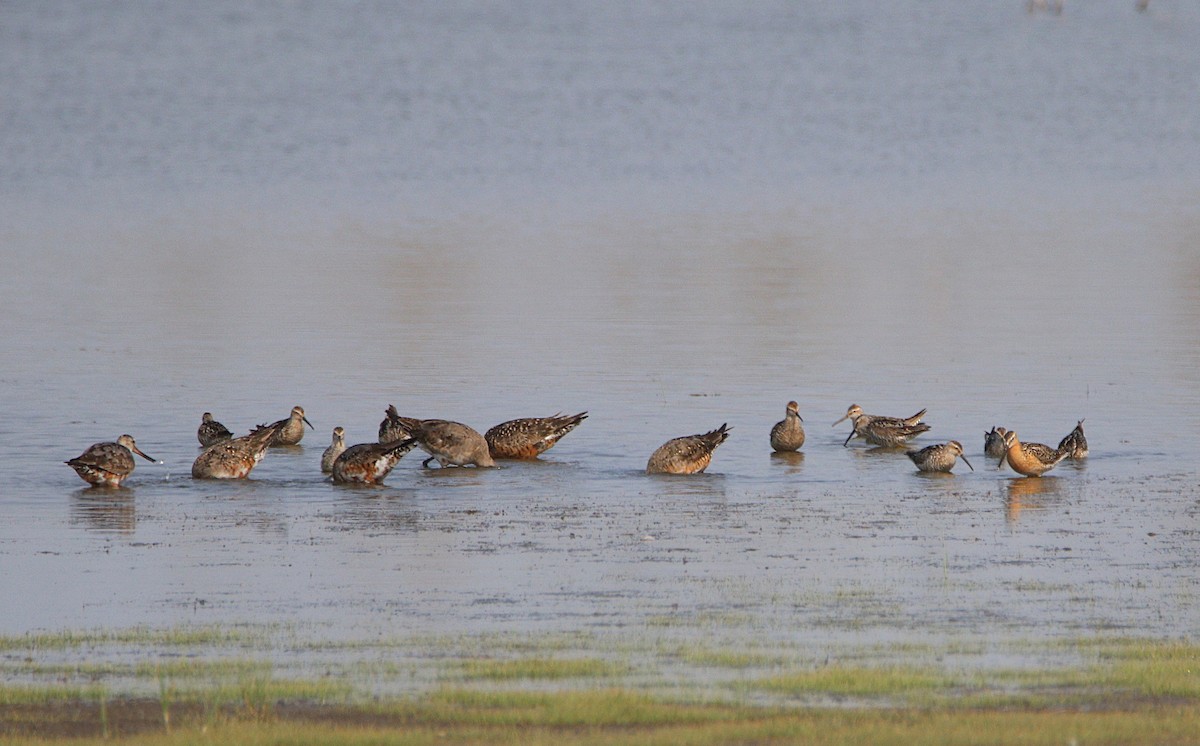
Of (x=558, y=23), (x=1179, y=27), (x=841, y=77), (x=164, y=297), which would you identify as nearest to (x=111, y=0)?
(x=558, y=23)

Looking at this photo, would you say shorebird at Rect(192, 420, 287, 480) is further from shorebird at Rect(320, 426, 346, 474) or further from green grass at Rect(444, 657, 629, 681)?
green grass at Rect(444, 657, 629, 681)

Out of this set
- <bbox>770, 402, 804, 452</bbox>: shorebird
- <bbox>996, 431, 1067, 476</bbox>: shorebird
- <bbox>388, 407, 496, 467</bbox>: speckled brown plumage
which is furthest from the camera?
<bbox>770, 402, 804, 452</bbox>: shorebird

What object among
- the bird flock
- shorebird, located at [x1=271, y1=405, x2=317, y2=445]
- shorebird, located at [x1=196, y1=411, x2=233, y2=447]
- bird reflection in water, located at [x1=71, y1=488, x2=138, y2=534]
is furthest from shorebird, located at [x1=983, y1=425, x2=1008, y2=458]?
bird reflection in water, located at [x1=71, y1=488, x2=138, y2=534]

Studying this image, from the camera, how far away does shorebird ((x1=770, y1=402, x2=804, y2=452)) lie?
680 inches

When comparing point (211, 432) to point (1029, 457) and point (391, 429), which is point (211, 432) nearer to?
point (391, 429)

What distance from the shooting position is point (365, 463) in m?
15.7

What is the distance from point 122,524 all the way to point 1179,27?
8462cm

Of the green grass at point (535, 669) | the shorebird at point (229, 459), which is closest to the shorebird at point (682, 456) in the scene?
the shorebird at point (229, 459)

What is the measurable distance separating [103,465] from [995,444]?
293 inches

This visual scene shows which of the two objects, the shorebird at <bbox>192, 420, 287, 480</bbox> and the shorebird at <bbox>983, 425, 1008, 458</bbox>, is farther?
the shorebird at <bbox>983, 425, 1008, 458</bbox>

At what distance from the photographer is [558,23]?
297 feet

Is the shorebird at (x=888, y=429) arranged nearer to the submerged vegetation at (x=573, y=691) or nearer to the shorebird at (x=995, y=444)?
the shorebird at (x=995, y=444)

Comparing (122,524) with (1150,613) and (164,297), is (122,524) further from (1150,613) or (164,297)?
(164,297)

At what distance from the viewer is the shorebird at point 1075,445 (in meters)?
16.4
